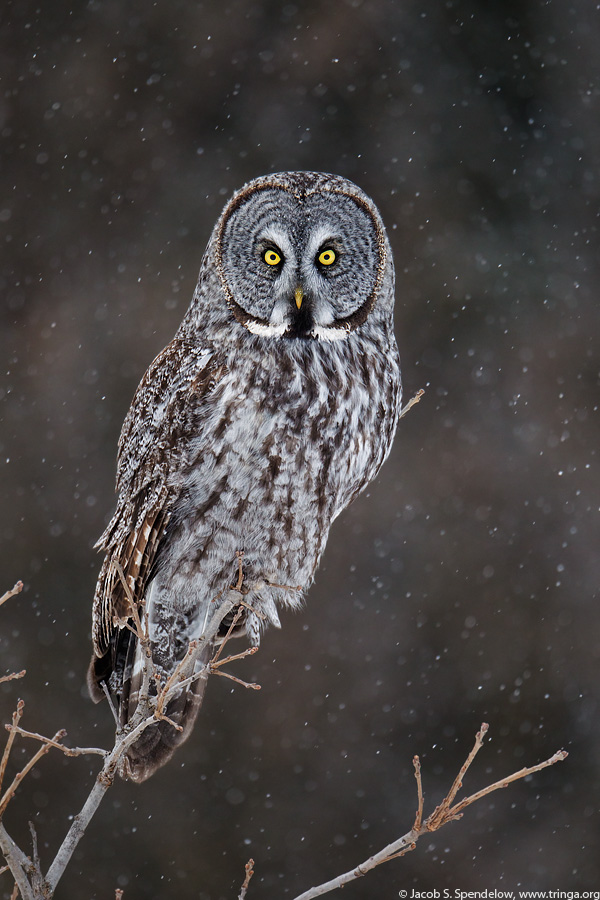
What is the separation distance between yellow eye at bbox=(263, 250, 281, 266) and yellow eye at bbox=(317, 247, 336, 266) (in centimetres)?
8

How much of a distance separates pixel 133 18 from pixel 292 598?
4242mm

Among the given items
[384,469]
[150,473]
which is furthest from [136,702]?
[384,469]

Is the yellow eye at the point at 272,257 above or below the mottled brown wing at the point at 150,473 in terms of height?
above

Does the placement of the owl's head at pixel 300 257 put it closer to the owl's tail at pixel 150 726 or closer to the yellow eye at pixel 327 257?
the yellow eye at pixel 327 257

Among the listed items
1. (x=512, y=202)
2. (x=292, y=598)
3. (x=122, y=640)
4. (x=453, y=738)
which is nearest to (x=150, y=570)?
(x=122, y=640)

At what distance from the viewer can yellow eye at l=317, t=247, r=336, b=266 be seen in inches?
68.3

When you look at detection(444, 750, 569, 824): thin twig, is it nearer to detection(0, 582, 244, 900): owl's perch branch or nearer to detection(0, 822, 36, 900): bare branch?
detection(0, 582, 244, 900): owl's perch branch

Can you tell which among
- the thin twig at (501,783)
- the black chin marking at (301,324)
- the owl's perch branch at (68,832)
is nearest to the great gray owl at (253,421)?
the black chin marking at (301,324)

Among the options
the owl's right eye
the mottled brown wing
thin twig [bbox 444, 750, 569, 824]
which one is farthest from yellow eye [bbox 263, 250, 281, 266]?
thin twig [bbox 444, 750, 569, 824]

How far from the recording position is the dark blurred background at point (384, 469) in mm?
4949

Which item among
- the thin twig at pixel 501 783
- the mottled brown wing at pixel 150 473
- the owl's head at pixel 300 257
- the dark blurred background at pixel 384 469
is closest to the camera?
the thin twig at pixel 501 783

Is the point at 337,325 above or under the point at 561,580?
above

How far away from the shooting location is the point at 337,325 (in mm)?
1775

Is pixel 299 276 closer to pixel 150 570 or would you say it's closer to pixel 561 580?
pixel 150 570
